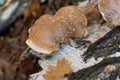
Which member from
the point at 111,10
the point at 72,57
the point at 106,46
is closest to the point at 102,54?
the point at 106,46

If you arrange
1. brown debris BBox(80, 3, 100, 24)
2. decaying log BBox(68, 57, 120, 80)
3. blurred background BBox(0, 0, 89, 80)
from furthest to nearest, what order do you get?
blurred background BBox(0, 0, 89, 80) < brown debris BBox(80, 3, 100, 24) < decaying log BBox(68, 57, 120, 80)

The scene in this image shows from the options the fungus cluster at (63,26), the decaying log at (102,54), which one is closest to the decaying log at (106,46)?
the decaying log at (102,54)

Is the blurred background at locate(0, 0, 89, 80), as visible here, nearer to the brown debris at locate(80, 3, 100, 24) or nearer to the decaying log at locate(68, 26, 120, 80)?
the brown debris at locate(80, 3, 100, 24)

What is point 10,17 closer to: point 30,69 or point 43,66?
point 30,69

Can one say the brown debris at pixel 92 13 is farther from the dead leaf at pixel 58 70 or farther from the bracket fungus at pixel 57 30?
the dead leaf at pixel 58 70

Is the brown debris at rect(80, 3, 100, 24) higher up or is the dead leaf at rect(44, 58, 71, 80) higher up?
the brown debris at rect(80, 3, 100, 24)

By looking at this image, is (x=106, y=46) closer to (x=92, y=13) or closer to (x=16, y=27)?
(x=92, y=13)

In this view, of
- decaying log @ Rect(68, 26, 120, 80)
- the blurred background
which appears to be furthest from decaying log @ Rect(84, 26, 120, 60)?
the blurred background
